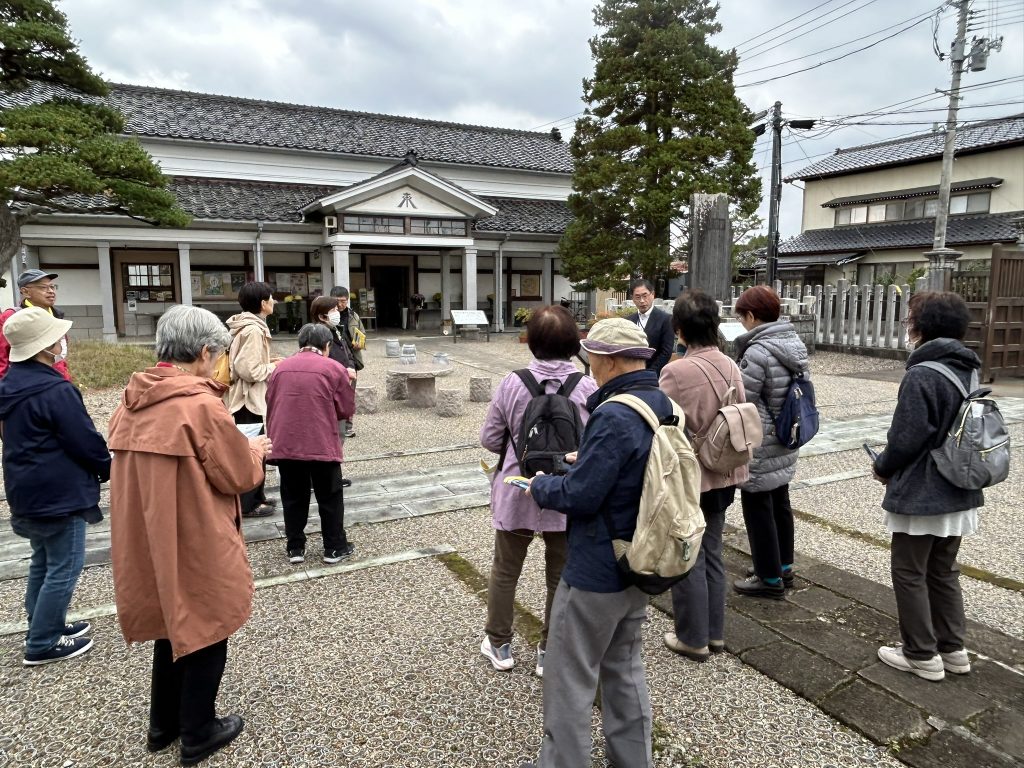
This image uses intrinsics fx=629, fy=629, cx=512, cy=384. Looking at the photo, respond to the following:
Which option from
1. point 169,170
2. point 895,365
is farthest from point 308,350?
point 169,170

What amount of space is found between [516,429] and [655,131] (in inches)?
606

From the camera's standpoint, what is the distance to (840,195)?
26828mm

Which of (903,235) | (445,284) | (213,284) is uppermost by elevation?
(903,235)

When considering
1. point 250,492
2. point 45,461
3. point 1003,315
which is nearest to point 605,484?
point 45,461

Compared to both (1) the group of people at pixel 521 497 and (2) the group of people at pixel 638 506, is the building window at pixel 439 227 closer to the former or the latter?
(1) the group of people at pixel 521 497

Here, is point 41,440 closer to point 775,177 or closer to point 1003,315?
point 1003,315

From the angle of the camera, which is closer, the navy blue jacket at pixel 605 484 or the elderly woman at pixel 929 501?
the navy blue jacket at pixel 605 484

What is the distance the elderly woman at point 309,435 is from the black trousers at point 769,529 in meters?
2.42

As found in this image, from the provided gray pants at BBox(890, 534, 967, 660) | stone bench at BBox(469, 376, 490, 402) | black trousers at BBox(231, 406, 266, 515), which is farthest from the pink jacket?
stone bench at BBox(469, 376, 490, 402)

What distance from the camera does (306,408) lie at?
12.4ft

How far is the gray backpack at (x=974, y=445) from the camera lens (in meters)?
2.59

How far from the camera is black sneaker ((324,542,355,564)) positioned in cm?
399

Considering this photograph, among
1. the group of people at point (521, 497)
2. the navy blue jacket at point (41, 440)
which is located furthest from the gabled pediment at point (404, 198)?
the navy blue jacket at point (41, 440)

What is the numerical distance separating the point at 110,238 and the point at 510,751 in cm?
1774
